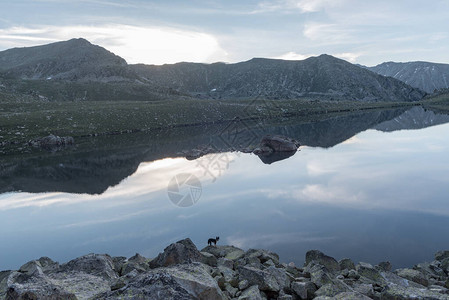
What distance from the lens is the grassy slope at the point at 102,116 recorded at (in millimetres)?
94875

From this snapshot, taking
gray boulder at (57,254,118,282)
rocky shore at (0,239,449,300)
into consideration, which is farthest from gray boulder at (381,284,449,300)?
gray boulder at (57,254,118,282)

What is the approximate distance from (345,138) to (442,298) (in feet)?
272

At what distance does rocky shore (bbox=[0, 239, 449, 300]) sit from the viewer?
31.0 ft

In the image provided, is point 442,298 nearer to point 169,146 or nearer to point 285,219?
point 285,219

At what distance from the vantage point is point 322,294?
43.7 ft

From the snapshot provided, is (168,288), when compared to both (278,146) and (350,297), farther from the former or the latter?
(278,146)

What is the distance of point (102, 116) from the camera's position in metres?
116

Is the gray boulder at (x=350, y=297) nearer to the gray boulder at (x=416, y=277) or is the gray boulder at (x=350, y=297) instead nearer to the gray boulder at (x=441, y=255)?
the gray boulder at (x=416, y=277)

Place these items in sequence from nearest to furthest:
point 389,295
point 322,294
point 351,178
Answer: point 389,295, point 322,294, point 351,178

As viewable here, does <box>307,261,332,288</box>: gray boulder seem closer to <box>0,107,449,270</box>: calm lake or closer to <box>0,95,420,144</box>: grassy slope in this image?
<box>0,107,449,270</box>: calm lake

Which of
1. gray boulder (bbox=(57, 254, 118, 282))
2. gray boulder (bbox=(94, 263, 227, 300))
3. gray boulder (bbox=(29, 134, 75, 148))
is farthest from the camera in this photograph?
gray boulder (bbox=(29, 134, 75, 148))

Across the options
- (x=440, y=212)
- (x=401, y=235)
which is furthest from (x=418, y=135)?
(x=401, y=235)

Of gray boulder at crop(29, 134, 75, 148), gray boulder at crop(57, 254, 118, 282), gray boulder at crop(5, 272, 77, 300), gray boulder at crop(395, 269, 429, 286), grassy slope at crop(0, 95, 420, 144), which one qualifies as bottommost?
gray boulder at crop(395, 269, 429, 286)

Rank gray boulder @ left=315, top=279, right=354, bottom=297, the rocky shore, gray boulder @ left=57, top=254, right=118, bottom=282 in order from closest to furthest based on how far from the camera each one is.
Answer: the rocky shore < gray boulder @ left=315, top=279, right=354, bottom=297 < gray boulder @ left=57, top=254, right=118, bottom=282
